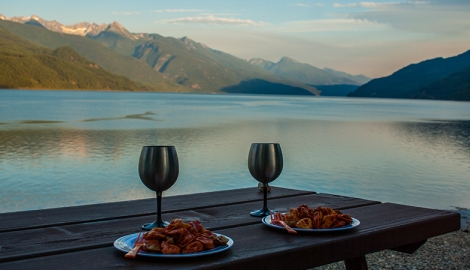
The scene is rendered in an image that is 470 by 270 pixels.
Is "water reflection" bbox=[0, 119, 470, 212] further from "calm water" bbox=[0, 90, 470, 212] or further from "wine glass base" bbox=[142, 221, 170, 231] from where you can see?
"wine glass base" bbox=[142, 221, 170, 231]

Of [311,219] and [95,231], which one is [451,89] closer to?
[311,219]

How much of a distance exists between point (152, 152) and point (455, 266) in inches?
168

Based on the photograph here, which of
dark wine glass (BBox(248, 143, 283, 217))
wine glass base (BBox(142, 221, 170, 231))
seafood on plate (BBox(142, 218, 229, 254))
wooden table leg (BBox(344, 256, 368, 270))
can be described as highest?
dark wine glass (BBox(248, 143, 283, 217))

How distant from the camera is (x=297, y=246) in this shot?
2.00m

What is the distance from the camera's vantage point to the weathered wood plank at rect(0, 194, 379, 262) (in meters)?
1.91

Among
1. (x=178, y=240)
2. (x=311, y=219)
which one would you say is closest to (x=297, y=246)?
(x=311, y=219)

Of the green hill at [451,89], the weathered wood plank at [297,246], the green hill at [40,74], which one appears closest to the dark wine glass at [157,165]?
the weathered wood plank at [297,246]

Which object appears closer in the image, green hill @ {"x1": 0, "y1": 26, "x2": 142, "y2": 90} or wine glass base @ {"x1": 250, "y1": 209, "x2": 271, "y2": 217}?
wine glass base @ {"x1": 250, "y1": 209, "x2": 271, "y2": 217}

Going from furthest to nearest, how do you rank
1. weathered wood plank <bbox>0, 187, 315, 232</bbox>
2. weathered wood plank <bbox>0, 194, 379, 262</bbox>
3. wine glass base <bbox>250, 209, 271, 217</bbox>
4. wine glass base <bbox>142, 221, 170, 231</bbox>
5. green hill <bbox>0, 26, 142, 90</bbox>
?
green hill <bbox>0, 26, 142, 90</bbox>, wine glass base <bbox>250, 209, 271, 217</bbox>, weathered wood plank <bbox>0, 187, 315, 232</bbox>, wine glass base <bbox>142, 221, 170, 231</bbox>, weathered wood plank <bbox>0, 194, 379, 262</bbox>

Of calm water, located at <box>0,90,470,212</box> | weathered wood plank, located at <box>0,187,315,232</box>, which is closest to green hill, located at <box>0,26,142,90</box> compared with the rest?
calm water, located at <box>0,90,470,212</box>

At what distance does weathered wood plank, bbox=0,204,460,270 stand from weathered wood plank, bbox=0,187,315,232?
1.74 ft

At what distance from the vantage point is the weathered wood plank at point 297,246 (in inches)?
68.0

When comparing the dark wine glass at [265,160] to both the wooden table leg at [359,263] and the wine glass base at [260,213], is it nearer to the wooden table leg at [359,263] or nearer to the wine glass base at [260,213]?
the wine glass base at [260,213]

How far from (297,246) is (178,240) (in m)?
0.46
